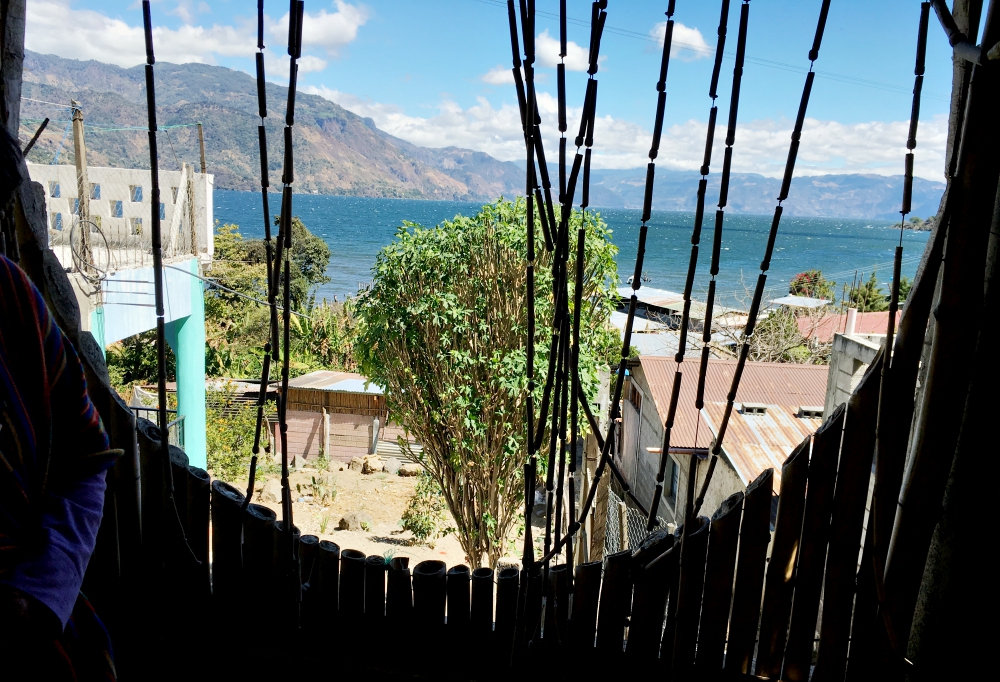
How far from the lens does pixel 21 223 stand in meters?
1.39

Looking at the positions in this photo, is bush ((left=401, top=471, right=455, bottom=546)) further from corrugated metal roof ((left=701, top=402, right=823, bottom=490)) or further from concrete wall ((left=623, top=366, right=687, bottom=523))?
corrugated metal roof ((left=701, top=402, right=823, bottom=490))

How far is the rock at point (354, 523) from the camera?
27.7 feet

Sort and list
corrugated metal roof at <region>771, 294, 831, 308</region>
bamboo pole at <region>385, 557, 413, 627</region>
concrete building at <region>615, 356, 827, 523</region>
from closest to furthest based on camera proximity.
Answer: bamboo pole at <region>385, 557, 413, 627</region>
concrete building at <region>615, 356, 827, 523</region>
corrugated metal roof at <region>771, 294, 831, 308</region>

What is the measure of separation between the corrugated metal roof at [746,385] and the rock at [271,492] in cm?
465

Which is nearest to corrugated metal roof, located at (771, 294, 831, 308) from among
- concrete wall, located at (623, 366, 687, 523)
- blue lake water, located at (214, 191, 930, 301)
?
concrete wall, located at (623, 366, 687, 523)

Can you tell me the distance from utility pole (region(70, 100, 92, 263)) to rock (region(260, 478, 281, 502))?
3983 millimetres

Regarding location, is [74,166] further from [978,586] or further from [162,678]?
[978,586]

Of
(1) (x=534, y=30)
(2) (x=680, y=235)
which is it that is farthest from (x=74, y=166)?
(2) (x=680, y=235)

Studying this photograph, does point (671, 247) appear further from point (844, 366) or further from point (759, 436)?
point (844, 366)

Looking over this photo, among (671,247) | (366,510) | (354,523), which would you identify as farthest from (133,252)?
(671,247)

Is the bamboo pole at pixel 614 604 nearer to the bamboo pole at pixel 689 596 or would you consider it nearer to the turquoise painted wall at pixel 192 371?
the bamboo pole at pixel 689 596

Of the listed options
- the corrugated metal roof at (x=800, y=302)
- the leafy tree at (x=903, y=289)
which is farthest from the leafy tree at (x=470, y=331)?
the corrugated metal roof at (x=800, y=302)

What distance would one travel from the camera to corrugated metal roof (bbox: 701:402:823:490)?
5785 mm

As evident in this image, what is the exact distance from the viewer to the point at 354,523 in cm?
850
